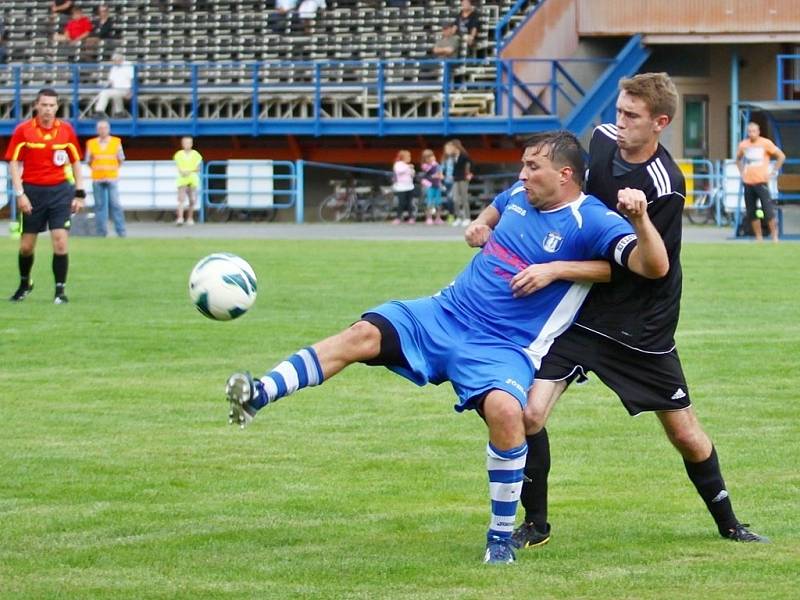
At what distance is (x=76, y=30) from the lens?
40594mm

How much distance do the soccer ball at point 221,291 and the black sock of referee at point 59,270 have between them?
32.7 feet

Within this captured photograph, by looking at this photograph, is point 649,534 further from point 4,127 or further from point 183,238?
point 4,127

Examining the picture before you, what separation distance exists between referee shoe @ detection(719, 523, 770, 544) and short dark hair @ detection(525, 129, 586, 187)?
1548 mm

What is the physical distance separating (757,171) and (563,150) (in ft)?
69.3

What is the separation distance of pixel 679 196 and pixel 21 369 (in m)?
6.93

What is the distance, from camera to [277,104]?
37219 mm

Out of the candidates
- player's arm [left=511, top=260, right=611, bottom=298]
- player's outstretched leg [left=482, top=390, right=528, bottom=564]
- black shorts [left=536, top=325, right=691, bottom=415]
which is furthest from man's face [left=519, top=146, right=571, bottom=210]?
player's outstretched leg [left=482, top=390, right=528, bottom=564]

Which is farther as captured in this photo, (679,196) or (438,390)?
(438,390)

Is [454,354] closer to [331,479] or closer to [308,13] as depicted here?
[331,479]

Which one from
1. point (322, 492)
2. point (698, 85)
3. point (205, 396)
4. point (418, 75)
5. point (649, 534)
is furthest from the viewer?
point (698, 85)

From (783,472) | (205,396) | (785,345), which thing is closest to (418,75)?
(785,345)

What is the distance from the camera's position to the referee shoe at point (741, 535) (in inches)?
259

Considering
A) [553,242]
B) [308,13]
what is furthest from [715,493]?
[308,13]

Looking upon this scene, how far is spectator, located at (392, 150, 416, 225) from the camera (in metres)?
34.7
